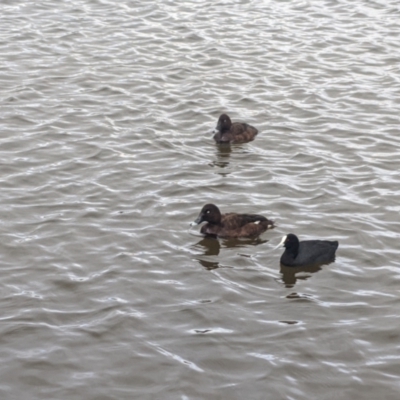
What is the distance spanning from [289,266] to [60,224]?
3538 mm

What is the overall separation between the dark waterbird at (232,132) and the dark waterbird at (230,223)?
3.09 metres

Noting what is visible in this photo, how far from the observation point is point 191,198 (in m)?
15.0

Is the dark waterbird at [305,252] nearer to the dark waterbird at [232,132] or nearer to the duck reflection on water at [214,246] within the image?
the duck reflection on water at [214,246]

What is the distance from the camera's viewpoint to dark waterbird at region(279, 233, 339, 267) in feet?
42.3

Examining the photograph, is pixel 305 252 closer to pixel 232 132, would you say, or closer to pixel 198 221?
pixel 198 221

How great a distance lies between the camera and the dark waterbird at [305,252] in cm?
1290

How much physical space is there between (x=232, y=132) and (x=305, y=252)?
4366 millimetres

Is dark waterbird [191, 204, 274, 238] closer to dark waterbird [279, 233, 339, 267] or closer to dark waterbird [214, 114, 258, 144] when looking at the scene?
dark waterbird [279, 233, 339, 267]

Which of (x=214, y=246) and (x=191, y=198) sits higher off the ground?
(x=191, y=198)

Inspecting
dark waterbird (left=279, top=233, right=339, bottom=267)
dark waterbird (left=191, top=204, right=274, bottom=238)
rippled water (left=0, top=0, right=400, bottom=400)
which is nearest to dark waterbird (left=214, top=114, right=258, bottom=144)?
rippled water (left=0, top=0, right=400, bottom=400)

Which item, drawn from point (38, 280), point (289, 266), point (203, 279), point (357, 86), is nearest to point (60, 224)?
point (38, 280)

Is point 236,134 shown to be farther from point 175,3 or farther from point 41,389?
point 175,3

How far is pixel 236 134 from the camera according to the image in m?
16.8

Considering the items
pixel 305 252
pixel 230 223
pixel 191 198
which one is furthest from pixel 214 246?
pixel 305 252
